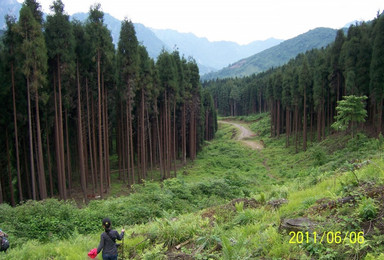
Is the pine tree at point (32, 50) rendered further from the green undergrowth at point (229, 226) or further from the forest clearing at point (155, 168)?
the green undergrowth at point (229, 226)

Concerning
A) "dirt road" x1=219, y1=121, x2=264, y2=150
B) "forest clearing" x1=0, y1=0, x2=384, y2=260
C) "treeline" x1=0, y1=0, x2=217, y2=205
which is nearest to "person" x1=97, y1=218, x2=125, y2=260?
"forest clearing" x1=0, y1=0, x2=384, y2=260

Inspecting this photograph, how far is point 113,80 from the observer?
23.7m

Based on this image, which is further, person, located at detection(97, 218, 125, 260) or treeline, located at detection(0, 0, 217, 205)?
treeline, located at detection(0, 0, 217, 205)

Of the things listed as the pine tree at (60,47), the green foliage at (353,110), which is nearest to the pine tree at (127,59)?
the pine tree at (60,47)

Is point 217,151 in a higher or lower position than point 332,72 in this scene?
lower

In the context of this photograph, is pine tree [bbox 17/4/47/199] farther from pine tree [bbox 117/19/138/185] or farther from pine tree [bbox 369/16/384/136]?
pine tree [bbox 369/16/384/136]

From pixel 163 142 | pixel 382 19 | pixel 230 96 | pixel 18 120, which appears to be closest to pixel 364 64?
pixel 382 19

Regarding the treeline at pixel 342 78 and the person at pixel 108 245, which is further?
the treeline at pixel 342 78

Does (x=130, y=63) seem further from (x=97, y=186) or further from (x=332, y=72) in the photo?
(x=332, y=72)

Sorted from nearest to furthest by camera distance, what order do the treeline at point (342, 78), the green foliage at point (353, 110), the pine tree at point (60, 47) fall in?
1. the pine tree at point (60, 47)
2. the green foliage at point (353, 110)
3. the treeline at point (342, 78)

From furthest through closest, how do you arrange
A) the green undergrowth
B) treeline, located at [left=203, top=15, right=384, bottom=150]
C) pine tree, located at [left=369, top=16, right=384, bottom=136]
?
treeline, located at [left=203, top=15, right=384, bottom=150], pine tree, located at [left=369, top=16, right=384, bottom=136], the green undergrowth

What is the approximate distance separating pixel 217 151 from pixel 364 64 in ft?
83.5

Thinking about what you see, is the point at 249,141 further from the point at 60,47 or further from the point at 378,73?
the point at 60,47

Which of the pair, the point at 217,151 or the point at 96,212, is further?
the point at 217,151
